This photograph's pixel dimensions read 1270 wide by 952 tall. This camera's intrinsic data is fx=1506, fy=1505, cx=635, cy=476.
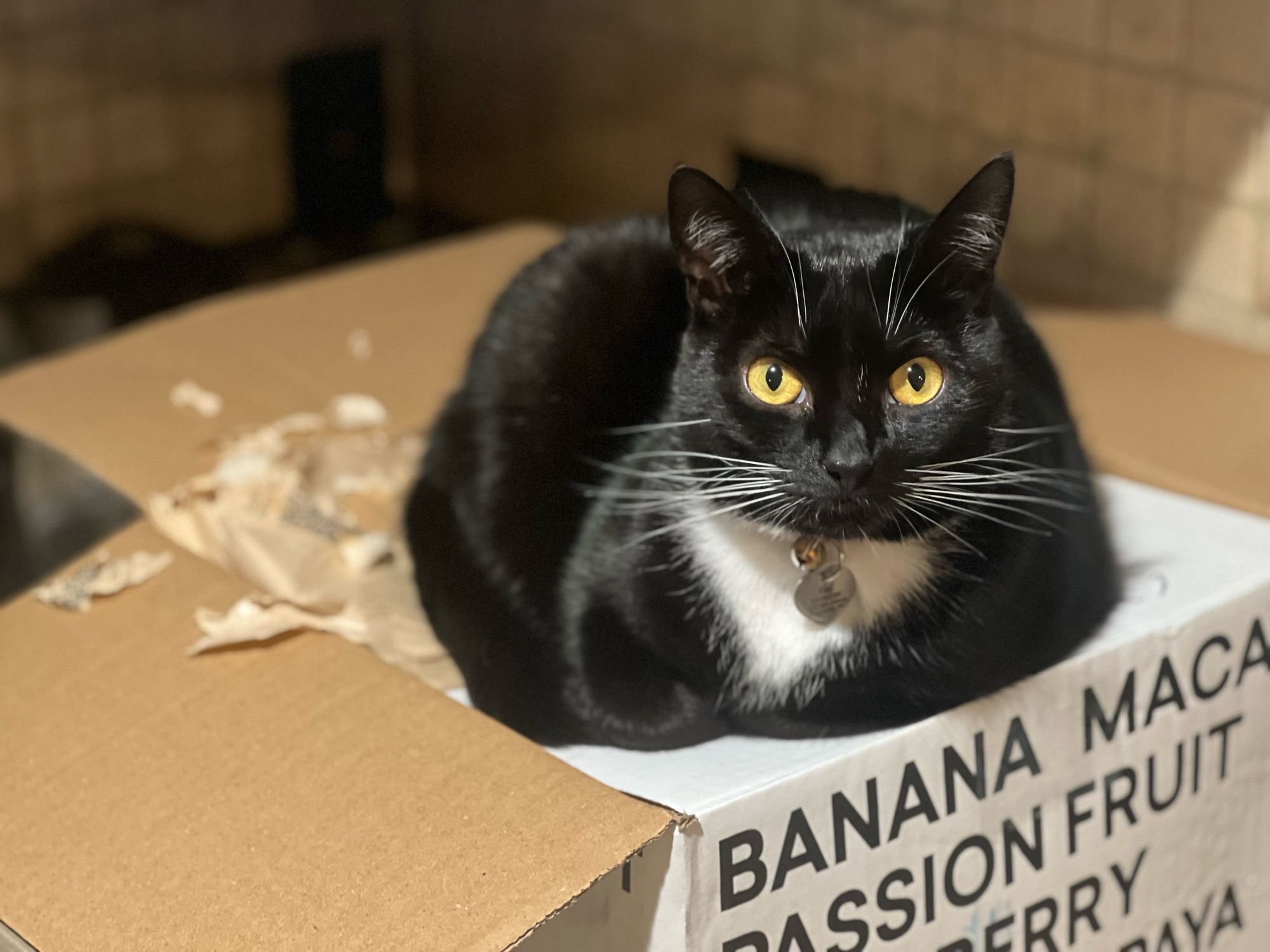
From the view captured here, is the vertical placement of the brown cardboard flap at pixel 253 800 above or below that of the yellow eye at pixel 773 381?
below

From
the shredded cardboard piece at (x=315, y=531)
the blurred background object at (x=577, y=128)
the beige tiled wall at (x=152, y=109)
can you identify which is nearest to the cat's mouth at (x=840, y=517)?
the shredded cardboard piece at (x=315, y=531)

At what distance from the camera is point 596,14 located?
218 centimetres

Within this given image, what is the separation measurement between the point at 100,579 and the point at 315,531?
0.18 metres

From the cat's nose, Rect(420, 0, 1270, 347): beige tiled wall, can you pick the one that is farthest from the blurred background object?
the cat's nose

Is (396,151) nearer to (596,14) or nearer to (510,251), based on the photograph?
(596,14)

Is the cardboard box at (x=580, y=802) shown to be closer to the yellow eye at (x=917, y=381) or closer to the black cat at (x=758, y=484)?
the black cat at (x=758, y=484)

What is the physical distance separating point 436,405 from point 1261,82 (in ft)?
2.77

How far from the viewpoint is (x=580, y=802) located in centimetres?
86

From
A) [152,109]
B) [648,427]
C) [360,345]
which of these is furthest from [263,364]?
[152,109]

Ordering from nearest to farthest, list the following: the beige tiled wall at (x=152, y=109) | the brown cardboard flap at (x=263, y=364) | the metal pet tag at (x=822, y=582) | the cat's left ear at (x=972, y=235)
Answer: the cat's left ear at (x=972, y=235)
the metal pet tag at (x=822, y=582)
the brown cardboard flap at (x=263, y=364)
the beige tiled wall at (x=152, y=109)

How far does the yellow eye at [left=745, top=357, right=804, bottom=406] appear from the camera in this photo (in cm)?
83

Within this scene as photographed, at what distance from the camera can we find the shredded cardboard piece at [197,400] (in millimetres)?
1371

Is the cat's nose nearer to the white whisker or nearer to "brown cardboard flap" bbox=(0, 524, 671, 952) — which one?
the white whisker

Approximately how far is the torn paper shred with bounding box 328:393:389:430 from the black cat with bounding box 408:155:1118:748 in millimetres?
248
